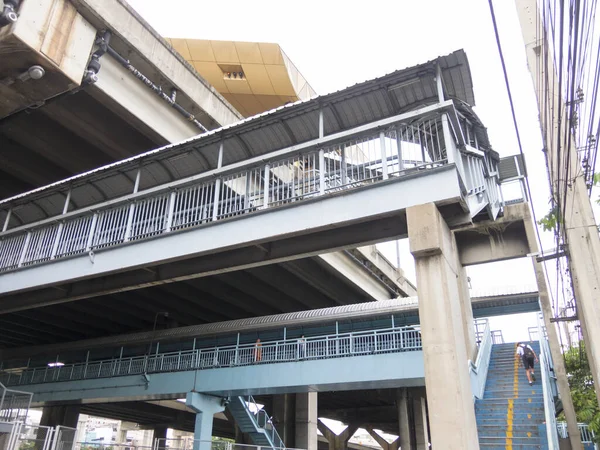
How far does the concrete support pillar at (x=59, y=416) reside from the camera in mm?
24812

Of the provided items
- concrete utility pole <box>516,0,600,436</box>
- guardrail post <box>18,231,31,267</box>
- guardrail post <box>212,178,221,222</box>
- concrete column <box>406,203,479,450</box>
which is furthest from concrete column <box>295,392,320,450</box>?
concrete column <box>406,203,479,450</box>

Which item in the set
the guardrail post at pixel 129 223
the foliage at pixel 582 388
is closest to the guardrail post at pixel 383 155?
the guardrail post at pixel 129 223

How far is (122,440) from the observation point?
56.7 m

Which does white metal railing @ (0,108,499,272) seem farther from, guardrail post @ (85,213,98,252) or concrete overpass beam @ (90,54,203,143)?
concrete overpass beam @ (90,54,203,143)

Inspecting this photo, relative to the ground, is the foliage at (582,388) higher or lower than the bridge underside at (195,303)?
lower

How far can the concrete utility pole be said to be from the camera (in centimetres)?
837

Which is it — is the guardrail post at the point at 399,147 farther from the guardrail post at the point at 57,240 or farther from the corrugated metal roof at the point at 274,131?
the guardrail post at the point at 57,240

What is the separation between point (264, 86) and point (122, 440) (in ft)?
157

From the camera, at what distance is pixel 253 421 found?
17906 mm

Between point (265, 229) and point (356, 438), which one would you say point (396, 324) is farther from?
point (356, 438)

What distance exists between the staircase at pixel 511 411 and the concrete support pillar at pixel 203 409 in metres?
9.15

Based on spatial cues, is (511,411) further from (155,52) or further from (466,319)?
(155,52)

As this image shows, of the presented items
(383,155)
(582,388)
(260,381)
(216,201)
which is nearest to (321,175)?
(383,155)

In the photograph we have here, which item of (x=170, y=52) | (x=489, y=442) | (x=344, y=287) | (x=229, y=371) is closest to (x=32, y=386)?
(x=229, y=371)
